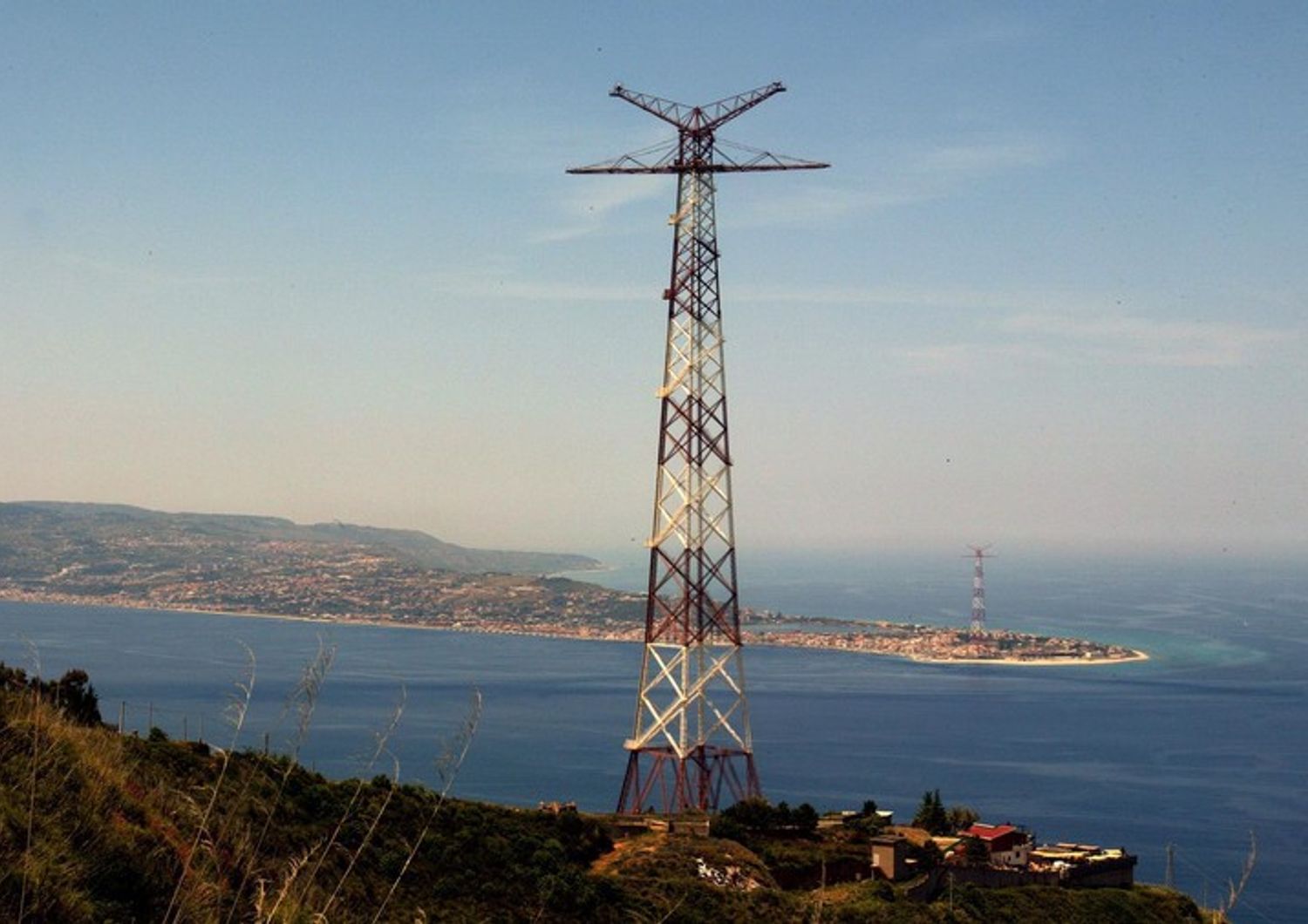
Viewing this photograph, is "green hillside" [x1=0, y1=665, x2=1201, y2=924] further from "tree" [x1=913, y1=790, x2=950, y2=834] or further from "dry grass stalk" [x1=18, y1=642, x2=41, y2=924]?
"tree" [x1=913, y1=790, x2=950, y2=834]

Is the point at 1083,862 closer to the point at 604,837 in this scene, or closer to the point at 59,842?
the point at 604,837

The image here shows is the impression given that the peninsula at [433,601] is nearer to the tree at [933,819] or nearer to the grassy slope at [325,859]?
the tree at [933,819]

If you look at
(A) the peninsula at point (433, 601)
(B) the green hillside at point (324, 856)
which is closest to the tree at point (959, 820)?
(B) the green hillside at point (324, 856)

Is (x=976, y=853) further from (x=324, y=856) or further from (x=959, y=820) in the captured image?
(x=324, y=856)

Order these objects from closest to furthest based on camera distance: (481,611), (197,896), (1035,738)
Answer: (197,896)
(1035,738)
(481,611)

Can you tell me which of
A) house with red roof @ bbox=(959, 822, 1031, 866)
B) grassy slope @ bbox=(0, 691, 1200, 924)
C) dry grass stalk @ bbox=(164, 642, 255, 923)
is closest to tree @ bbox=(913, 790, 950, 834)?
house with red roof @ bbox=(959, 822, 1031, 866)

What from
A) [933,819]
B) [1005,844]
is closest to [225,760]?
[1005,844]

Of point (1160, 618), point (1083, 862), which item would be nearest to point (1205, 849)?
point (1083, 862)
